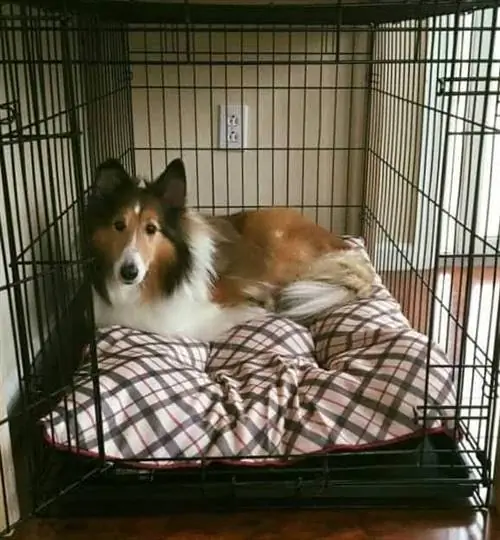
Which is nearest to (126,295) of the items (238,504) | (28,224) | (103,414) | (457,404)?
(28,224)

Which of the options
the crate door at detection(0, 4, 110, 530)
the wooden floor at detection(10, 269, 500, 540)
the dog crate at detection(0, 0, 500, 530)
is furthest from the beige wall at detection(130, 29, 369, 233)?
the wooden floor at detection(10, 269, 500, 540)

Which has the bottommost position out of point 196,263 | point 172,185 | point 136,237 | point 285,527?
point 285,527

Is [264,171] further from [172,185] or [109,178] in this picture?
[109,178]

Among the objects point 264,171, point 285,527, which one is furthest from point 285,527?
point 264,171

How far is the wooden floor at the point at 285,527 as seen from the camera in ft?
4.62

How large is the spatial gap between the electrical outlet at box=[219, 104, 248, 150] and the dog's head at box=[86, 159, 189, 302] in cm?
80

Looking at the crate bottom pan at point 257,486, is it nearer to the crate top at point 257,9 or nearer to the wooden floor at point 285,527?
the wooden floor at point 285,527

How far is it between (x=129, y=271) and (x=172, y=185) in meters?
0.30

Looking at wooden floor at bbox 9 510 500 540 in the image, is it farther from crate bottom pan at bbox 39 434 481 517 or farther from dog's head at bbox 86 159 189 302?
dog's head at bbox 86 159 189 302

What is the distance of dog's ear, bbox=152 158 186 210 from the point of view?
200 centimetres

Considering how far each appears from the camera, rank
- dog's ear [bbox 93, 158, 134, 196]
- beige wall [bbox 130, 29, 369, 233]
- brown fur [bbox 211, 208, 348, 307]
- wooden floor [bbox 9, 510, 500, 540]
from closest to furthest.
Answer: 1. wooden floor [bbox 9, 510, 500, 540]
2. dog's ear [bbox 93, 158, 134, 196]
3. brown fur [bbox 211, 208, 348, 307]
4. beige wall [bbox 130, 29, 369, 233]

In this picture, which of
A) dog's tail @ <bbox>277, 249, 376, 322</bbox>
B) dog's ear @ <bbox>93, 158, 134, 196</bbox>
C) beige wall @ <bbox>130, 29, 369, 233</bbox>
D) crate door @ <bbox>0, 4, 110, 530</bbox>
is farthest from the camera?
beige wall @ <bbox>130, 29, 369, 233</bbox>

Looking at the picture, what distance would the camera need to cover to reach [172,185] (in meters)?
2.03

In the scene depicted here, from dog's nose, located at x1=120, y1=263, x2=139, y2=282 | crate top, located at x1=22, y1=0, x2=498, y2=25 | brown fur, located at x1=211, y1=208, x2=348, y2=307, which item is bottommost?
brown fur, located at x1=211, y1=208, x2=348, y2=307
